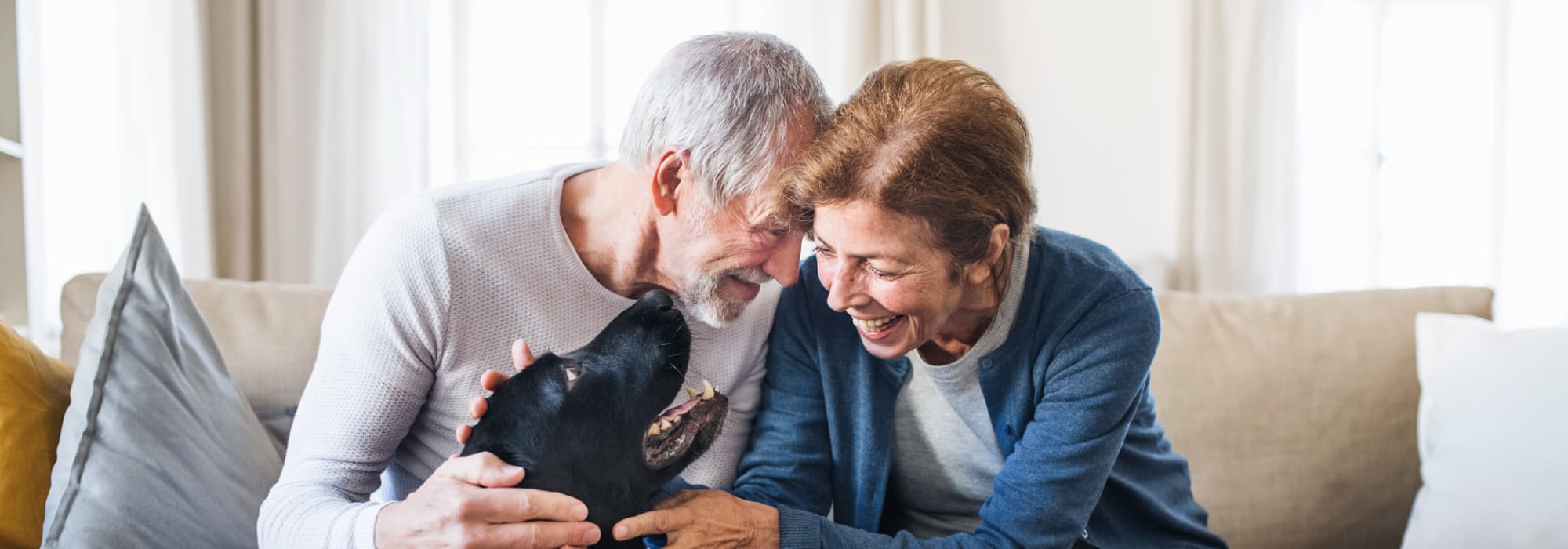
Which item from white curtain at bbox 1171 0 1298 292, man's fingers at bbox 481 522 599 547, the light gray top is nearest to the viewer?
man's fingers at bbox 481 522 599 547

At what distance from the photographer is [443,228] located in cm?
137

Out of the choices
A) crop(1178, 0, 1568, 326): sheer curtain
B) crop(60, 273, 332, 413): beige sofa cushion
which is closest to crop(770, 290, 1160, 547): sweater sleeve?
crop(60, 273, 332, 413): beige sofa cushion

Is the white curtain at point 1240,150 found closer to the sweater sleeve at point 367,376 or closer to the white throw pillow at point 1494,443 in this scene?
the white throw pillow at point 1494,443

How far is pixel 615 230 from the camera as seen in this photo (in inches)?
56.6

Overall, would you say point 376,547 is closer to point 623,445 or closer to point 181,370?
point 623,445

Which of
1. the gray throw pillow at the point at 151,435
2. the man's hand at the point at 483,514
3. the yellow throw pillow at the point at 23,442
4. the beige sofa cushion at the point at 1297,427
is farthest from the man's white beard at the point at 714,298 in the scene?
the beige sofa cushion at the point at 1297,427

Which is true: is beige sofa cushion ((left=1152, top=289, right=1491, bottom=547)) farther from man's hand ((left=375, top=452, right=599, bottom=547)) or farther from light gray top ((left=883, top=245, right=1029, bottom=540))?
man's hand ((left=375, top=452, right=599, bottom=547))

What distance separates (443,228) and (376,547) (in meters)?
0.40

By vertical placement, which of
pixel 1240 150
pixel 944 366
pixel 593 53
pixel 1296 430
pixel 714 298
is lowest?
pixel 1296 430

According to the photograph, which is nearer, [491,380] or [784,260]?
[491,380]

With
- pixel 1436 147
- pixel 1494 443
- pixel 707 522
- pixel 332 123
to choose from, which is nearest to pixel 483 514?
pixel 707 522

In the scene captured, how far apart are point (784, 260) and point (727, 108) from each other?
21 cm

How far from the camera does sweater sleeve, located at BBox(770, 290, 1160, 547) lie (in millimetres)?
1389

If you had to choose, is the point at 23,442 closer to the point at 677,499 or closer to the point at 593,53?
the point at 677,499
